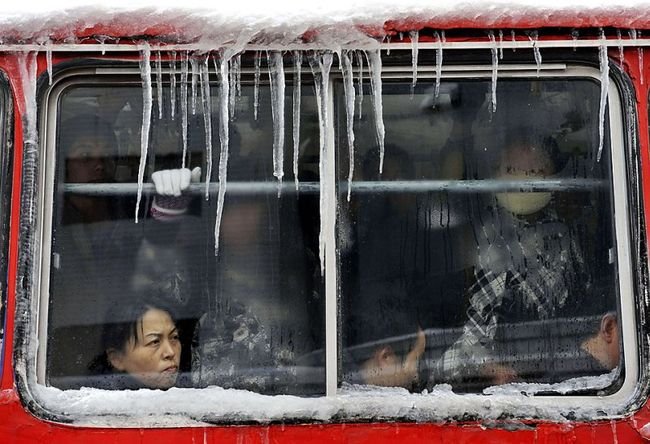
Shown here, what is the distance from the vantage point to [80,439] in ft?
7.59

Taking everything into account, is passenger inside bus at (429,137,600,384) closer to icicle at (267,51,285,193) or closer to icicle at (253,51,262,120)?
icicle at (267,51,285,193)

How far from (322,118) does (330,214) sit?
273 millimetres

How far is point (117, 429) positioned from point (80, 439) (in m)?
0.10

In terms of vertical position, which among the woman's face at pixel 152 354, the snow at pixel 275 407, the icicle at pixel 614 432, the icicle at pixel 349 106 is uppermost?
the icicle at pixel 349 106

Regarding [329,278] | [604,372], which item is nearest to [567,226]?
[604,372]

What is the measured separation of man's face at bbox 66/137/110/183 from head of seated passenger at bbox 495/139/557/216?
3.71 feet

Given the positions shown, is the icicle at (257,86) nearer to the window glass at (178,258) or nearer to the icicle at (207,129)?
the window glass at (178,258)

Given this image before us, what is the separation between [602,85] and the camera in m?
2.47

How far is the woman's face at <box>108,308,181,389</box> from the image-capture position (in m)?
2.46

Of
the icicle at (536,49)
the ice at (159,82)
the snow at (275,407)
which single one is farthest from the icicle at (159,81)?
the icicle at (536,49)

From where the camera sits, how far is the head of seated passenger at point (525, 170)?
2.53 m

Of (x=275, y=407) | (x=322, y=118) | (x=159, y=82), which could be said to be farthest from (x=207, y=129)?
(x=275, y=407)

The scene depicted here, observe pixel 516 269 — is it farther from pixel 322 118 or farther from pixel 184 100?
pixel 184 100

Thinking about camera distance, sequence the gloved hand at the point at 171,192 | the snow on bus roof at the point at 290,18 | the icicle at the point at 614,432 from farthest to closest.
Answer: the gloved hand at the point at 171,192 < the snow on bus roof at the point at 290,18 < the icicle at the point at 614,432
